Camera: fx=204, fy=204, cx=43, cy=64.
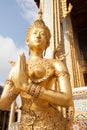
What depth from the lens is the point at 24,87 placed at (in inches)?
39.4

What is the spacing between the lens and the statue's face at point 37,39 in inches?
50.6

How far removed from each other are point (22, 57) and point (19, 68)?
71 mm

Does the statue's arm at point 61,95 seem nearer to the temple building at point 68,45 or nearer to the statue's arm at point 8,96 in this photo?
the statue's arm at point 8,96

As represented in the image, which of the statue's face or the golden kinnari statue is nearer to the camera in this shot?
Answer: the golden kinnari statue

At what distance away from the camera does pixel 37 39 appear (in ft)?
4.21

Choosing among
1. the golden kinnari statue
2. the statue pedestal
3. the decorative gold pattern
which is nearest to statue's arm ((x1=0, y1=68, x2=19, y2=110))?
the golden kinnari statue

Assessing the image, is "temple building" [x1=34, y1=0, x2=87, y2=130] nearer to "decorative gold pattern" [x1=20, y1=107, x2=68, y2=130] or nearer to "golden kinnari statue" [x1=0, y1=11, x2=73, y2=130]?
"golden kinnari statue" [x1=0, y1=11, x2=73, y2=130]

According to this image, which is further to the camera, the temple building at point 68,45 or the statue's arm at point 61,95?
the temple building at point 68,45

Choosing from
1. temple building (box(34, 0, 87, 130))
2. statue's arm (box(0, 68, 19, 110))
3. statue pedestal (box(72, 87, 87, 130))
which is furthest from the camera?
temple building (box(34, 0, 87, 130))

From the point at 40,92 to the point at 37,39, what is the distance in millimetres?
408

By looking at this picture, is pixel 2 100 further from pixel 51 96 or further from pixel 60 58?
pixel 60 58

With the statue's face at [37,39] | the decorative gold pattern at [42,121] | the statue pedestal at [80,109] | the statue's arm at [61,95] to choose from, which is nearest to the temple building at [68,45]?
the statue pedestal at [80,109]

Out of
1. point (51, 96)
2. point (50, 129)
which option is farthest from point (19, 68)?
point (50, 129)

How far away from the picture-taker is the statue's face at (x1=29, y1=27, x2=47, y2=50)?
1284mm
